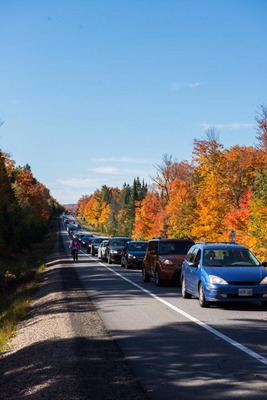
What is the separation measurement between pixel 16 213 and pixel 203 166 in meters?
23.9

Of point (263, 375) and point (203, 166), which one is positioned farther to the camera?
point (203, 166)

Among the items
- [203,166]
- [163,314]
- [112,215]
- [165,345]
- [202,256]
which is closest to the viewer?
[165,345]

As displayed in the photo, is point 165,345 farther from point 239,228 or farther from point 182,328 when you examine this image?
point 239,228

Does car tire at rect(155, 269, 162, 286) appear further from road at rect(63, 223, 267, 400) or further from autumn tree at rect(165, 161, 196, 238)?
autumn tree at rect(165, 161, 196, 238)

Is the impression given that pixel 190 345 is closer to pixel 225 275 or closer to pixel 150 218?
pixel 225 275

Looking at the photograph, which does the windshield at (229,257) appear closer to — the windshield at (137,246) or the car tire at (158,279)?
the car tire at (158,279)

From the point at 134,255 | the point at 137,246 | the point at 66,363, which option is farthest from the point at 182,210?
the point at 66,363

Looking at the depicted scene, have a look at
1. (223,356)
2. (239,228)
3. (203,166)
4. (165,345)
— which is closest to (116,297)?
(165,345)

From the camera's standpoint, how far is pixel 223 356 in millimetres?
7891

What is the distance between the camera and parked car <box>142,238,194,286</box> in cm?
1953

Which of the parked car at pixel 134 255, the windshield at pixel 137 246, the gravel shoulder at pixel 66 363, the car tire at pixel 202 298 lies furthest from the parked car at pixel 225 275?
the windshield at pixel 137 246

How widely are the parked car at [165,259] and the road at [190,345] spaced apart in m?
3.43

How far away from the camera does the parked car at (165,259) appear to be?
19.5 meters

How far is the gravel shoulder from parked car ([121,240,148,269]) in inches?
679
